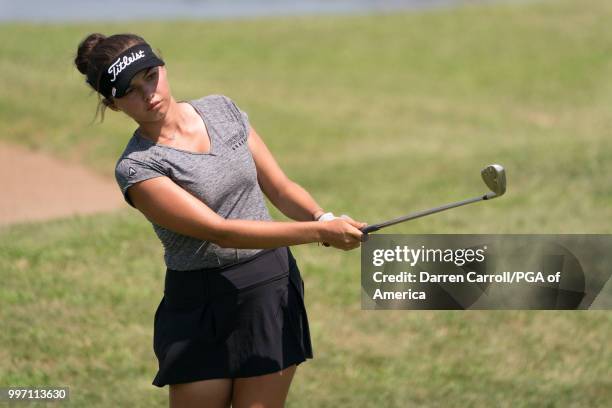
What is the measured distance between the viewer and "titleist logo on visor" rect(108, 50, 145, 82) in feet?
12.4

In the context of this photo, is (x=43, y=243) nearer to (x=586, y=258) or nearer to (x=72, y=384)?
(x=72, y=384)

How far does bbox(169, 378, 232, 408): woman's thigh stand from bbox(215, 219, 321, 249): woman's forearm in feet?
1.79

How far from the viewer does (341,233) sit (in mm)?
3887

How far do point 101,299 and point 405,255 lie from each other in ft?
12.0

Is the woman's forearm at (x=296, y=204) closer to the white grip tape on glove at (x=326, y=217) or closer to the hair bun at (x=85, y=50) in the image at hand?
the white grip tape on glove at (x=326, y=217)

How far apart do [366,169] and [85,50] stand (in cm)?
1001

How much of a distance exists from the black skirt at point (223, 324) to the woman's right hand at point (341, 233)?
0.30 metres

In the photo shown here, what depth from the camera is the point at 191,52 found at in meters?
23.1

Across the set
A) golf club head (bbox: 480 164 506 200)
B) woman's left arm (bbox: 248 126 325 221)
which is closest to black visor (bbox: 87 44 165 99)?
woman's left arm (bbox: 248 126 325 221)

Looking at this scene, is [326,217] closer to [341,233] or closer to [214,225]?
[341,233]

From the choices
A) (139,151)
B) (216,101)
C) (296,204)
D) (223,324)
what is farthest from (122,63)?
(223,324)

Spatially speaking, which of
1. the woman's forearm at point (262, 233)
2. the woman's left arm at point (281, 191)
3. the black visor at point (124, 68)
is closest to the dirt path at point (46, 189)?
the woman's left arm at point (281, 191)

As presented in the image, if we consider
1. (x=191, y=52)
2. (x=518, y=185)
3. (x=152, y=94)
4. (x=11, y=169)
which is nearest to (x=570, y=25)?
(x=191, y=52)

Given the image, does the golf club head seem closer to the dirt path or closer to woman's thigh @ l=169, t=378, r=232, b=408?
woman's thigh @ l=169, t=378, r=232, b=408
